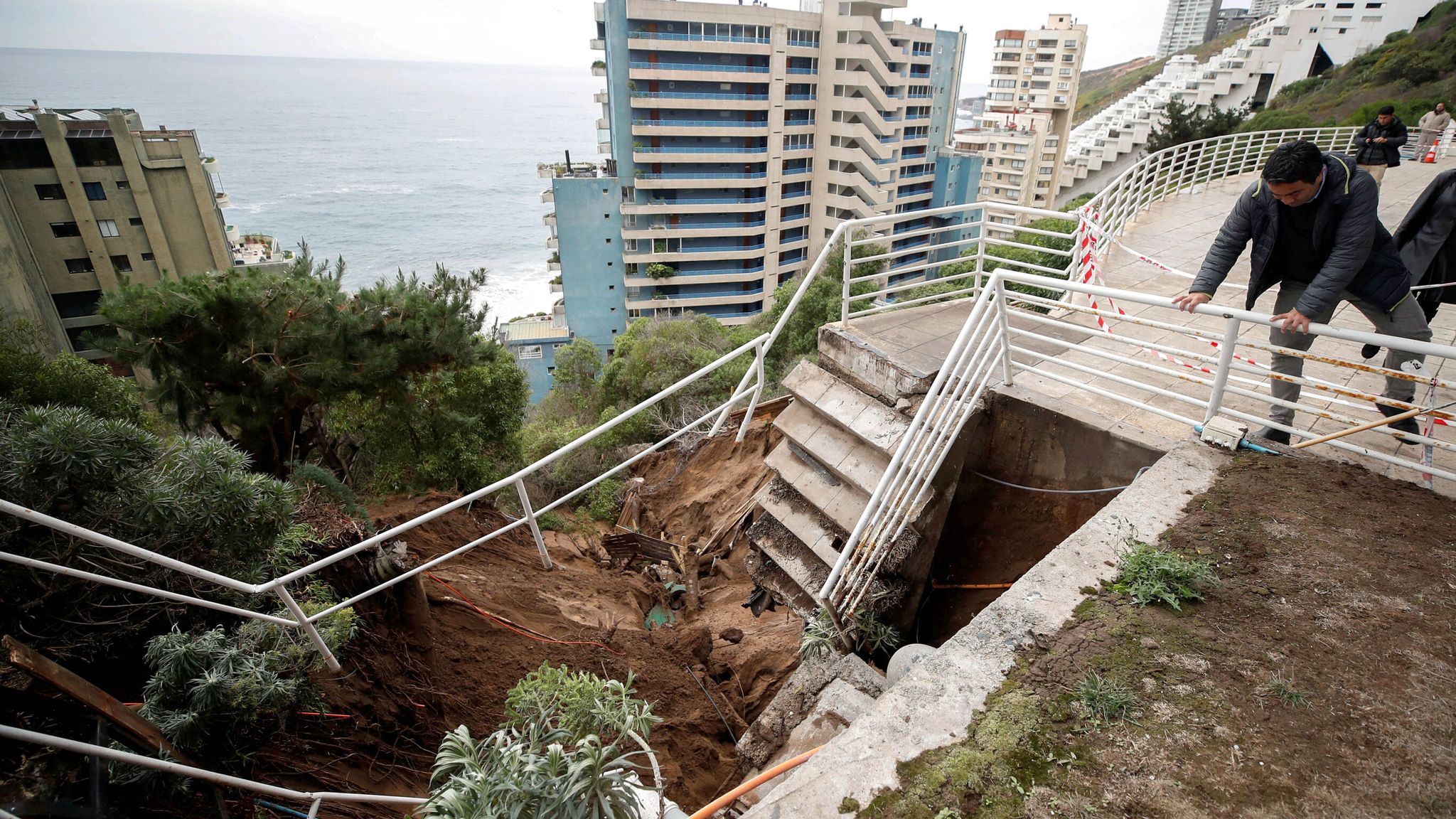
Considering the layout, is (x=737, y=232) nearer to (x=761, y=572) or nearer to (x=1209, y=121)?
(x=1209, y=121)

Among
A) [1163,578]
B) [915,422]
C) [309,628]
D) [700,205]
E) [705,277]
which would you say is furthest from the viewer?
[705,277]

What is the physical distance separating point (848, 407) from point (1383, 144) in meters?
10.4

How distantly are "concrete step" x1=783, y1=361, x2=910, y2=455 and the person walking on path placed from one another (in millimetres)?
18946

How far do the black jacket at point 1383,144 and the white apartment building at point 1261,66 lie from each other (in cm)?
3586

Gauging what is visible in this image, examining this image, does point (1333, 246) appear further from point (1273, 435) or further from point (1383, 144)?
point (1383, 144)

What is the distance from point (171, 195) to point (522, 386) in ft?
75.6

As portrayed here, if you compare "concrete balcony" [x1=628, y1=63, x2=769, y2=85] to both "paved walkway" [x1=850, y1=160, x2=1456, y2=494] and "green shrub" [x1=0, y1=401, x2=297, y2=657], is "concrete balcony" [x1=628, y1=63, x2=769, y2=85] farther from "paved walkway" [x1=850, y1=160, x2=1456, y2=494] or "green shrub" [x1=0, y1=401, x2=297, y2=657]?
"green shrub" [x1=0, y1=401, x2=297, y2=657]

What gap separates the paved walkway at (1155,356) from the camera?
14.7ft

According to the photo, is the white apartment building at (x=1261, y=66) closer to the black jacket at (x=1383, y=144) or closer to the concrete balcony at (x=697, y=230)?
the concrete balcony at (x=697, y=230)

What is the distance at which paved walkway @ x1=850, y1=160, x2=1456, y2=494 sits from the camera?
449 centimetres

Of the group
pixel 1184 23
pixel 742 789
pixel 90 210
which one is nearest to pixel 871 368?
pixel 742 789

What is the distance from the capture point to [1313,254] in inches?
147

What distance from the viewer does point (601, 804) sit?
186 centimetres

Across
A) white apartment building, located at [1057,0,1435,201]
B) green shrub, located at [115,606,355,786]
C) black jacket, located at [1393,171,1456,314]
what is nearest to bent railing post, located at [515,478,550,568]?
green shrub, located at [115,606,355,786]
